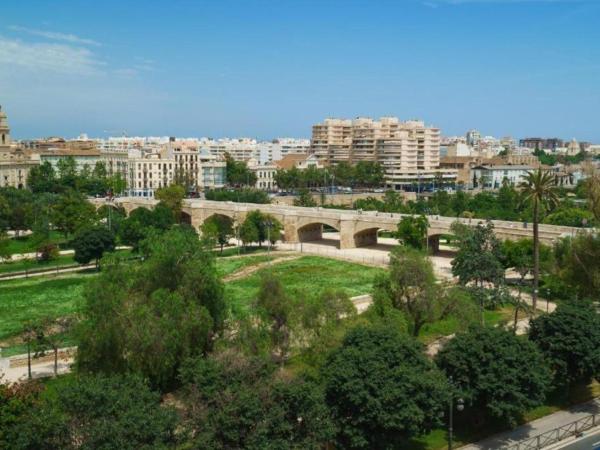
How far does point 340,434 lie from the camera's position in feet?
67.0

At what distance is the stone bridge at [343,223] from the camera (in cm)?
5453

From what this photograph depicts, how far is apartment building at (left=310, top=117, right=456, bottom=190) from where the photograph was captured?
129 meters

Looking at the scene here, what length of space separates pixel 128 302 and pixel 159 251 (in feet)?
8.75

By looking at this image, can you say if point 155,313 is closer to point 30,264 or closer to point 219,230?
point 30,264

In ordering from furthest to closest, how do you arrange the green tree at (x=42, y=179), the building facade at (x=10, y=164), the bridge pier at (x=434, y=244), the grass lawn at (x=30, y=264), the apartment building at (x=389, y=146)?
the apartment building at (x=389, y=146)
the building facade at (x=10, y=164)
the green tree at (x=42, y=179)
the bridge pier at (x=434, y=244)
the grass lawn at (x=30, y=264)

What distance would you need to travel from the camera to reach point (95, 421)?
17281 mm

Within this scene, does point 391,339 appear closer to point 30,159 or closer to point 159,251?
point 159,251

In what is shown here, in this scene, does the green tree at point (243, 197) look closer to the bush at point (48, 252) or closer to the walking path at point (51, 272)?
the bush at point (48, 252)

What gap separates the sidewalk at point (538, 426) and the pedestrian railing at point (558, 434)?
1.19 ft

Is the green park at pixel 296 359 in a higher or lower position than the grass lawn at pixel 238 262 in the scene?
higher

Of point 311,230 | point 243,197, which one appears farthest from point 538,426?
point 243,197

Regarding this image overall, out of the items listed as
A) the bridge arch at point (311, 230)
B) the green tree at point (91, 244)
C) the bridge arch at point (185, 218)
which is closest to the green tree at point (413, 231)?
the bridge arch at point (311, 230)

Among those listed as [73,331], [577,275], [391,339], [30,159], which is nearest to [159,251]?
[73,331]

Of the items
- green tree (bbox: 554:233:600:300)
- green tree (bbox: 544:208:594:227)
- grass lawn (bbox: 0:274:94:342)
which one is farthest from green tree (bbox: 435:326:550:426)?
green tree (bbox: 544:208:594:227)
